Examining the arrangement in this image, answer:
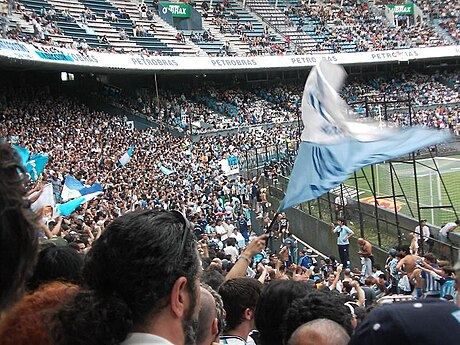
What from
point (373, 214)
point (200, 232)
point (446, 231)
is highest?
point (446, 231)

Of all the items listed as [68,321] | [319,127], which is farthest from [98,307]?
[319,127]

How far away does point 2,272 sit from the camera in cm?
117

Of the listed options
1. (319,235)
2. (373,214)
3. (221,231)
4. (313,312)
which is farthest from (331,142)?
(319,235)

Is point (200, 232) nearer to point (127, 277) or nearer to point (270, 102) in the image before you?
point (127, 277)

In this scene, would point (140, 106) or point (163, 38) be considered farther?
point (163, 38)

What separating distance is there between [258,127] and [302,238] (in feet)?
54.2

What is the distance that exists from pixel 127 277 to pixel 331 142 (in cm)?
372

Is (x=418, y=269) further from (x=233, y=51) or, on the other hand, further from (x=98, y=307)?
(x=233, y=51)

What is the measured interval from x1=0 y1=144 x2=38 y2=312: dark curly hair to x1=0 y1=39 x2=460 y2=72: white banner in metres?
18.6

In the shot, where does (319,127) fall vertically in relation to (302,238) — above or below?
Result: above

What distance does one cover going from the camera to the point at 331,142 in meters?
5.39

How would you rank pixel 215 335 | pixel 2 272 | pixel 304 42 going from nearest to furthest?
pixel 2 272 < pixel 215 335 < pixel 304 42

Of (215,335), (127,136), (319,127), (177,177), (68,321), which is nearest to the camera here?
(68,321)

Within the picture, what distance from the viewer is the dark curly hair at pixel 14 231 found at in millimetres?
1144
